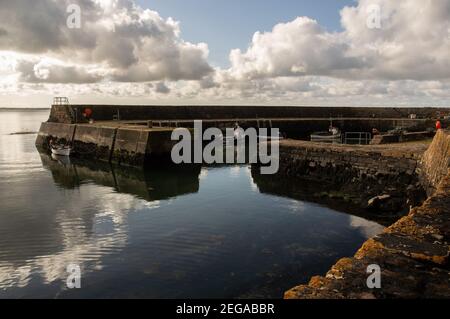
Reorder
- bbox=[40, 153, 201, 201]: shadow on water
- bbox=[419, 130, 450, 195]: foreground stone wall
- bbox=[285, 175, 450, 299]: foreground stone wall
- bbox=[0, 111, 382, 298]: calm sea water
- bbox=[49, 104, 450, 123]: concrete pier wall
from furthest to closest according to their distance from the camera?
bbox=[49, 104, 450, 123]: concrete pier wall → bbox=[40, 153, 201, 201]: shadow on water → bbox=[419, 130, 450, 195]: foreground stone wall → bbox=[0, 111, 382, 298]: calm sea water → bbox=[285, 175, 450, 299]: foreground stone wall

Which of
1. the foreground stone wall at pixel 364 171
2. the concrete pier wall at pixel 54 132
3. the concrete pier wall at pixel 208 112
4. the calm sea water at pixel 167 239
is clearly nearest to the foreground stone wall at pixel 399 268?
the calm sea water at pixel 167 239

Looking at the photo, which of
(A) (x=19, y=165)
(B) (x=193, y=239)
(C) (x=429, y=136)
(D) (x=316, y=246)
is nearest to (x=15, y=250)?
(B) (x=193, y=239)

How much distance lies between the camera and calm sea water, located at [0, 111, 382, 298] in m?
6.27

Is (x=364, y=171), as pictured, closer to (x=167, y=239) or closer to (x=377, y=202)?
(x=377, y=202)

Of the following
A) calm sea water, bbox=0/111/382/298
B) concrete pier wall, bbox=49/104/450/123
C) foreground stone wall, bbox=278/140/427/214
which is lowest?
calm sea water, bbox=0/111/382/298

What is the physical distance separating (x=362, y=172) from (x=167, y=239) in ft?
27.5

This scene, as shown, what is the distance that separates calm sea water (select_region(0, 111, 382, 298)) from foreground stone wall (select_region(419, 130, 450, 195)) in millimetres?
1982

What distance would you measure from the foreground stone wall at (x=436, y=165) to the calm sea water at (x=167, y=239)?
198 centimetres

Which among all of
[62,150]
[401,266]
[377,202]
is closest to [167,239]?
[401,266]

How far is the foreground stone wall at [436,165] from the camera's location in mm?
8781

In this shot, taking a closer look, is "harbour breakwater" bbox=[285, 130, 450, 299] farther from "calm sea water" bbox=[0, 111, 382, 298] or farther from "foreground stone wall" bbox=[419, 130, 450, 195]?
"foreground stone wall" bbox=[419, 130, 450, 195]

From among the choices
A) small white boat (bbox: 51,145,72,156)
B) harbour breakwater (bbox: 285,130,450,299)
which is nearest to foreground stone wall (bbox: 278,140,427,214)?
harbour breakwater (bbox: 285,130,450,299)

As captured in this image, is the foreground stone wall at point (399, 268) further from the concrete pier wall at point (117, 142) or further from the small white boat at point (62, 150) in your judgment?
the small white boat at point (62, 150)
